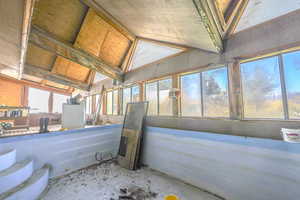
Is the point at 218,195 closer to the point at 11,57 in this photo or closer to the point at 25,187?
the point at 25,187

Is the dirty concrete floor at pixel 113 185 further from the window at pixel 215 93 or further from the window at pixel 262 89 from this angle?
the window at pixel 262 89

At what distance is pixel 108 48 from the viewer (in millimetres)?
4559

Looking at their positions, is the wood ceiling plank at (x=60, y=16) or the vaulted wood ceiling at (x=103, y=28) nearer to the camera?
the vaulted wood ceiling at (x=103, y=28)

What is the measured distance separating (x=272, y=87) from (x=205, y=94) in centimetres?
110

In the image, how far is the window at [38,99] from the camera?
8.14m

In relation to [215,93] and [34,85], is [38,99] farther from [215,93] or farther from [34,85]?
[215,93]

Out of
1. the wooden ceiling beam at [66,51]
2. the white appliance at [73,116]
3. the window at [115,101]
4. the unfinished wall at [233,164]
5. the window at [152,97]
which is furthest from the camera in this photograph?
the window at [115,101]

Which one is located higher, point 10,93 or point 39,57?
point 39,57

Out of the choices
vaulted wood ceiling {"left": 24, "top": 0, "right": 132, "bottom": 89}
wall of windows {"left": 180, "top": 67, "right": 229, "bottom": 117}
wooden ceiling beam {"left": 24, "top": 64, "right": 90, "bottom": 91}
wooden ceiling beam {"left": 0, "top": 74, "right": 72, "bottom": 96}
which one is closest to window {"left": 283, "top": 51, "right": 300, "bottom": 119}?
wall of windows {"left": 180, "top": 67, "right": 229, "bottom": 117}

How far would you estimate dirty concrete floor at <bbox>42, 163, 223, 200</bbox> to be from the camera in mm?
2076

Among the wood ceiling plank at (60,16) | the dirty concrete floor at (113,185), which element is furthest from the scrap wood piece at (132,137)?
the wood ceiling plank at (60,16)

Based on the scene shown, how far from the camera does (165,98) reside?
145 inches

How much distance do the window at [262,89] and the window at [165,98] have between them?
67.9 inches

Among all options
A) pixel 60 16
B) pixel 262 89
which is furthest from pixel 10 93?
pixel 262 89
